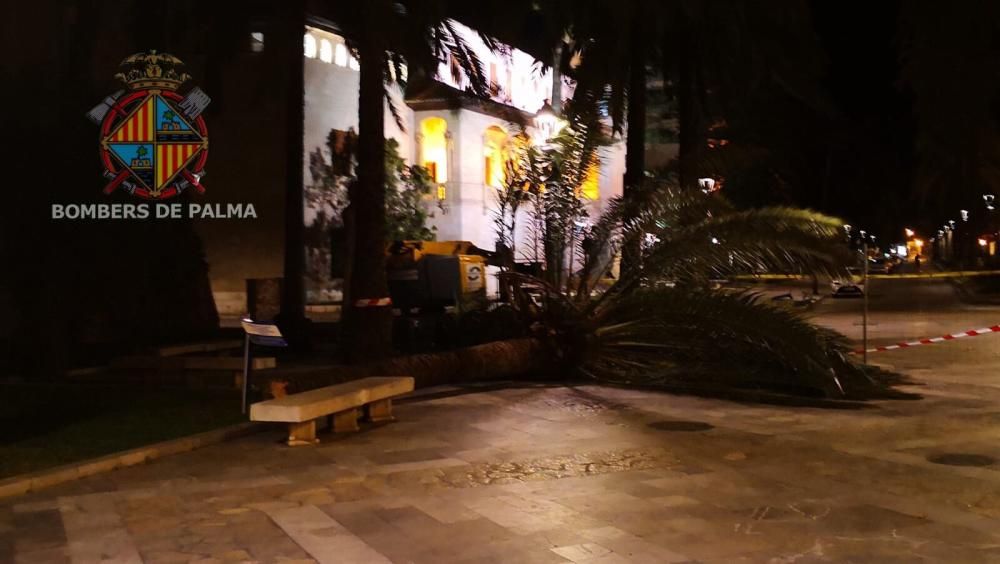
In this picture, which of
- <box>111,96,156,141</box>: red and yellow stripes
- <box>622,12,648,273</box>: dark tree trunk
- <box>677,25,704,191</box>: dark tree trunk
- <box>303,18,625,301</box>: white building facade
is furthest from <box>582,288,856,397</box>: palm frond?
<box>303,18,625,301</box>: white building facade

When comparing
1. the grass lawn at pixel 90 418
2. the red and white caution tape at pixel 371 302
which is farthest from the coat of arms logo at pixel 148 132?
the red and white caution tape at pixel 371 302

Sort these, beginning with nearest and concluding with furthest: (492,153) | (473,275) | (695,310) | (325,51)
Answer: (695,310)
(473,275)
(325,51)
(492,153)

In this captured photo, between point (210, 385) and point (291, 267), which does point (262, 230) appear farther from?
point (210, 385)

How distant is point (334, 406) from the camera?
997 cm

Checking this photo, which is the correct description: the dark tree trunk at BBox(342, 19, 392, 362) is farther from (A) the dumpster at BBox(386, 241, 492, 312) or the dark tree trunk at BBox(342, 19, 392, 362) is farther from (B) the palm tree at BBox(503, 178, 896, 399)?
(A) the dumpster at BBox(386, 241, 492, 312)

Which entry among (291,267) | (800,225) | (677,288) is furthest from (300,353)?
(800,225)

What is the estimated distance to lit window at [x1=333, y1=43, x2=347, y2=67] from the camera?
97.8 feet

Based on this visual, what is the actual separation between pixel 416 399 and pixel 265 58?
17.7 meters

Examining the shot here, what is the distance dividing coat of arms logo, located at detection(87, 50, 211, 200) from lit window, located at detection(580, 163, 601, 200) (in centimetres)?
697

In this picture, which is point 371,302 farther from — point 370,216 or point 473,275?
point 473,275

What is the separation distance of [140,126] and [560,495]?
11995 millimetres

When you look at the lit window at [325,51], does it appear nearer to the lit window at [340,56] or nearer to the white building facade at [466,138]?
the lit window at [340,56]

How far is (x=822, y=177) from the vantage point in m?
47.1

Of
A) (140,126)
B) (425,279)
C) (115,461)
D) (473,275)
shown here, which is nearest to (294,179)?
(140,126)
